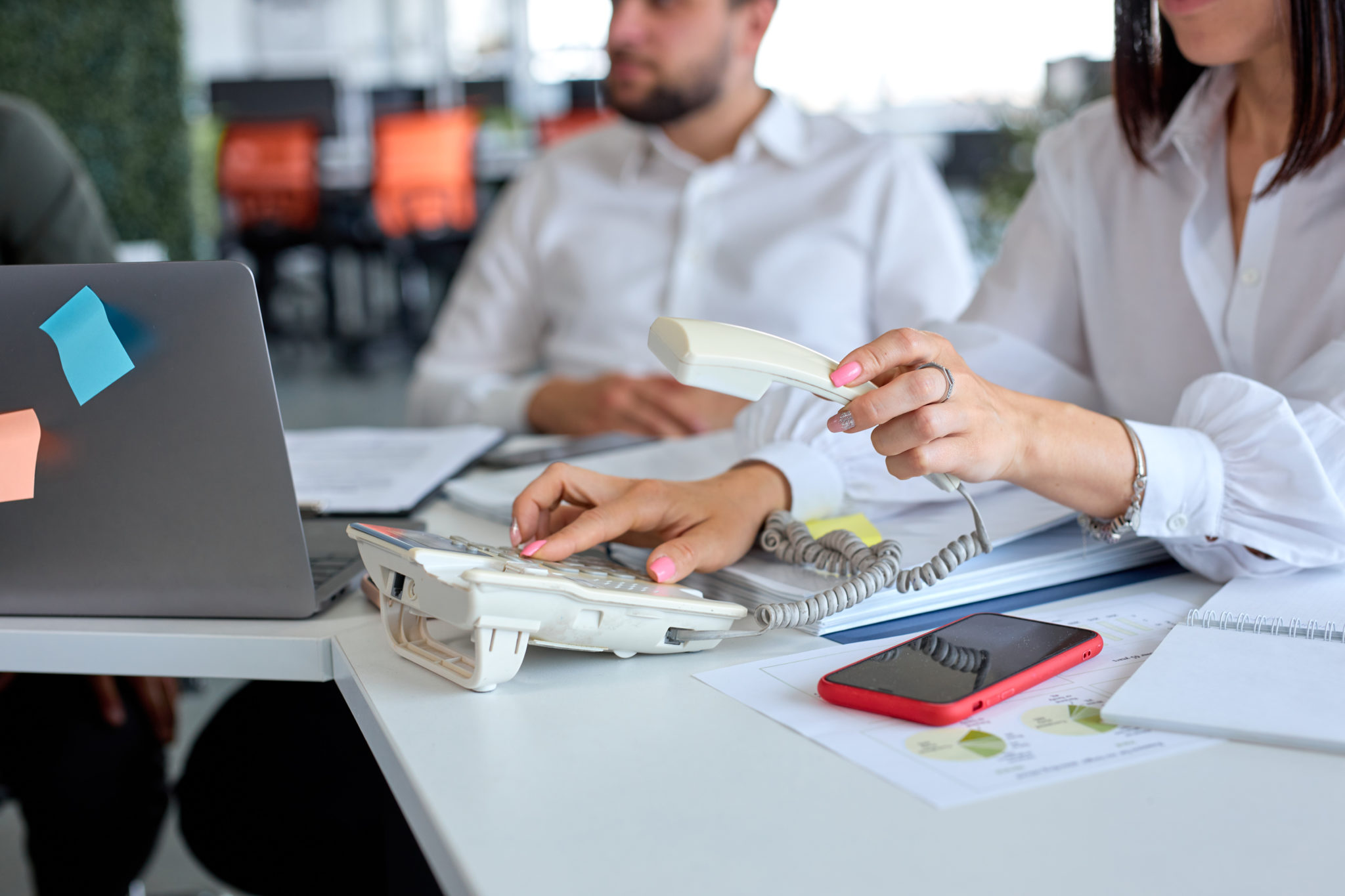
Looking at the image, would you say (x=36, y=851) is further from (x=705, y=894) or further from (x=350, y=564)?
(x=705, y=894)

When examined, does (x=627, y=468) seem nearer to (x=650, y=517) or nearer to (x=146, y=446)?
(x=650, y=517)

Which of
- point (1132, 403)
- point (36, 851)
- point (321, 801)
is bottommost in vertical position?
point (36, 851)

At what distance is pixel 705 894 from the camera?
0.42 meters

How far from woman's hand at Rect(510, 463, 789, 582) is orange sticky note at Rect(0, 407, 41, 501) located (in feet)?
0.95

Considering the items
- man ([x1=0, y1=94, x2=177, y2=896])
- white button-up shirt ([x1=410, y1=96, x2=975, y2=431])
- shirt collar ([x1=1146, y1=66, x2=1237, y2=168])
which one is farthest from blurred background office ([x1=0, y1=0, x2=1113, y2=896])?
man ([x1=0, y1=94, x2=177, y2=896])

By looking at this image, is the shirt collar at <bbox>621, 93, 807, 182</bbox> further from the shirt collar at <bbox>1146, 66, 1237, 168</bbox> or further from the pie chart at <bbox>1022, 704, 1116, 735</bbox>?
the pie chart at <bbox>1022, 704, 1116, 735</bbox>

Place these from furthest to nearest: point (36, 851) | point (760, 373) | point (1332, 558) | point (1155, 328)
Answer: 1. point (36, 851)
2. point (1155, 328)
3. point (1332, 558)
4. point (760, 373)

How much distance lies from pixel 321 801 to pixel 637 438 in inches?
19.7

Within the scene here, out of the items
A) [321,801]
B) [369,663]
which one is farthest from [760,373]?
[321,801]

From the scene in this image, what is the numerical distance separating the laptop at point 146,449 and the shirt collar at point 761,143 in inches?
50.7

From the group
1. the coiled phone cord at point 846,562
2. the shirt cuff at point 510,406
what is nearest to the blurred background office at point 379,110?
the coiled phone cord at point 846,562

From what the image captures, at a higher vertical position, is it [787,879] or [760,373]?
[760,373]

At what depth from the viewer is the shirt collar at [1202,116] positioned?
996mm

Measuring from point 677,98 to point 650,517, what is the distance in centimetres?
121
